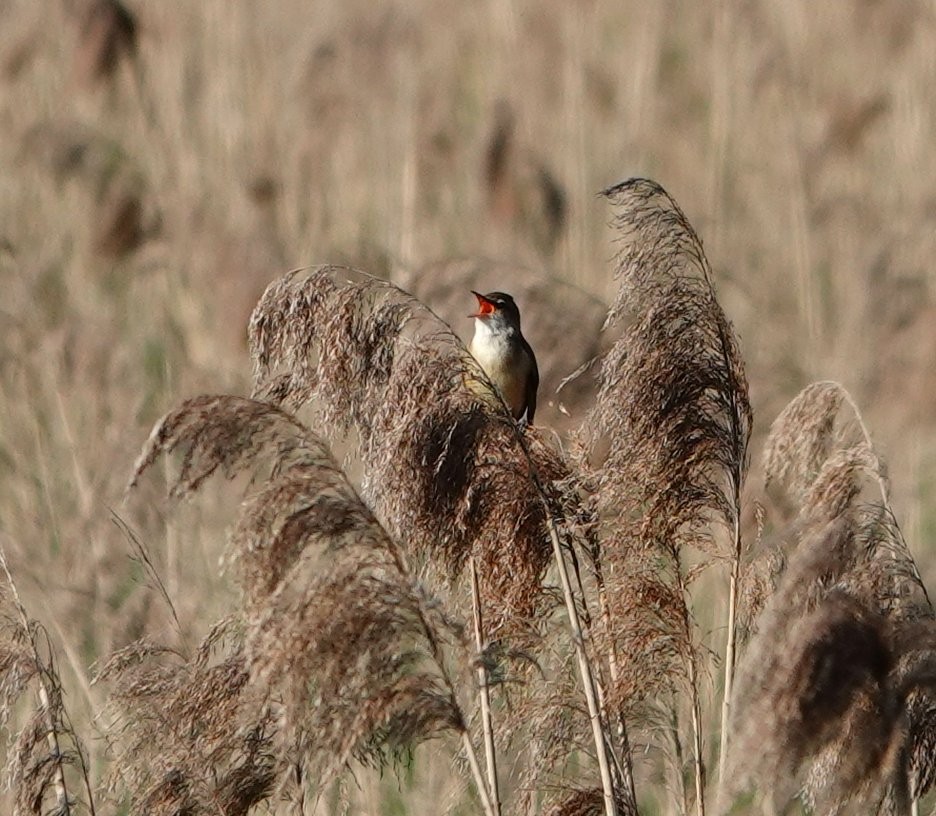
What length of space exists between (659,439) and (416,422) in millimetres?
324

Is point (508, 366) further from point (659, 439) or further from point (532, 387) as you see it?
point (659, 439)

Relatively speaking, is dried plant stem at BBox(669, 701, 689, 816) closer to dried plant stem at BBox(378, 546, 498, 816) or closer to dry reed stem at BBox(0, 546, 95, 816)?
dried plant stem at BBox(378, 546, 498, 816)

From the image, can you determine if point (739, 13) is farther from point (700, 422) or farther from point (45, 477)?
point (700, 422)

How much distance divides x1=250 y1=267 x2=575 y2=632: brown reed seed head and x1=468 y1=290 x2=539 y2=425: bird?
1.63 meters

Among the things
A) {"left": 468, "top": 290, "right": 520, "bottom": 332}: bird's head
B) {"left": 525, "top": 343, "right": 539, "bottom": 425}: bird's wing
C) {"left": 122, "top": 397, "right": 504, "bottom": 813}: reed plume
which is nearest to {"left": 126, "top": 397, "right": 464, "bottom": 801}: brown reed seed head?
{"left": 122, "top": 397, "right": 504, "bottom": 813}: reed plume

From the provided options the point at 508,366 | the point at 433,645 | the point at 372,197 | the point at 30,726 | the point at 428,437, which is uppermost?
the point at 372,197

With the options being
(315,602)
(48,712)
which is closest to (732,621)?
(315,602)

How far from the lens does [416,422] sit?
193 cm

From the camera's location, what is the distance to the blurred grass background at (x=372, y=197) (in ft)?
13.5

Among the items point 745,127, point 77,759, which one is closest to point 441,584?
point 77,759

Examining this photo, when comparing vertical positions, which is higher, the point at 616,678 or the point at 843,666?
the point at 616,678

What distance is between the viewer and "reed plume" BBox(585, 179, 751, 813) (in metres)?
2.04

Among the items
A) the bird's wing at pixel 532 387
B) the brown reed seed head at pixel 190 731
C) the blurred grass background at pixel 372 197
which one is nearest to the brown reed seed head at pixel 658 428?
the brown reed seed head at pixel 190 731

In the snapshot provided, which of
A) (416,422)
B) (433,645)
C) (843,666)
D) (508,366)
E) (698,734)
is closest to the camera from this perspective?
(843,666)
